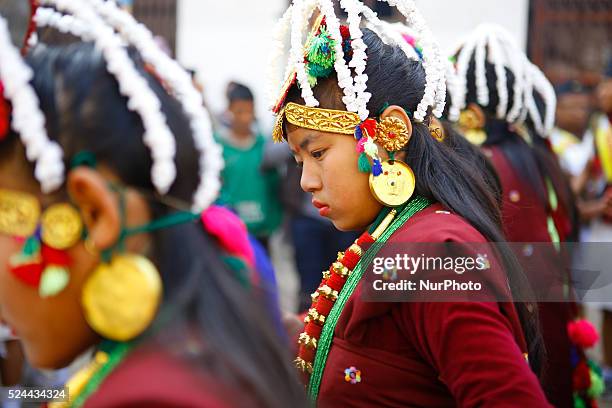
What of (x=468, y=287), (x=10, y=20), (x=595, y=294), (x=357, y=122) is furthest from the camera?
(x=595, y=294)

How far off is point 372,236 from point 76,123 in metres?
1.09

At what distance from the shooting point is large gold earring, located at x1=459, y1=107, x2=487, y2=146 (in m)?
3.71

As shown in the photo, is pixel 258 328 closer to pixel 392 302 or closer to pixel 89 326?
pixel 89 326

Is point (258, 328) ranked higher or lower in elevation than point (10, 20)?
lower

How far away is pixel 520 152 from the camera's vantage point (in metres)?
3.72

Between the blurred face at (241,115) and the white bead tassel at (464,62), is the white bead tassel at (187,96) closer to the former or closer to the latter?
the white bead tassel at (464,62)

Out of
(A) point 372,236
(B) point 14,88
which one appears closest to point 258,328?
(B) point 14,88

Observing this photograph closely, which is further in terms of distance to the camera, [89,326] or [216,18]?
[216,18]

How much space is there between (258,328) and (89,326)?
0.97ft

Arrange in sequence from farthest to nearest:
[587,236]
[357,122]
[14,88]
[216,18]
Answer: [216,18]
[587,236]
[357,122]
[14,88]

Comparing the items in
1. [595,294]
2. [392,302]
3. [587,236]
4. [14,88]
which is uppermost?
[14,88]

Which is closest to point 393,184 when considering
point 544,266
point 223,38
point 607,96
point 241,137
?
point 544,266

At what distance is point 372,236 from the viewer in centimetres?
222

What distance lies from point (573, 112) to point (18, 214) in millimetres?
6901
